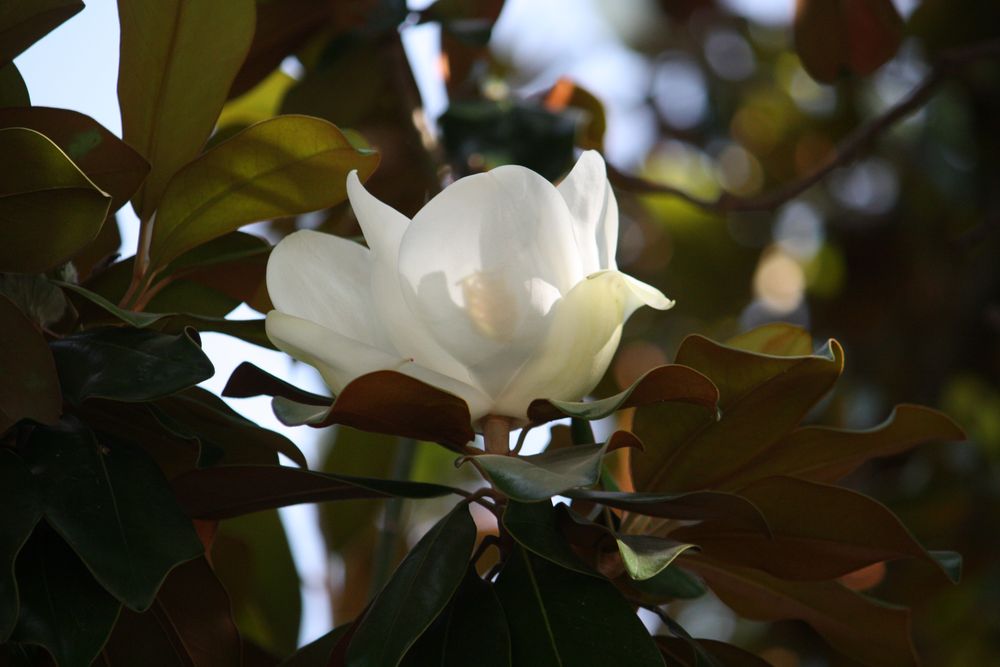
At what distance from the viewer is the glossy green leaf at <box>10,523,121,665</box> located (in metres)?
0.69

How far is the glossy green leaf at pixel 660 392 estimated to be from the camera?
0.66m

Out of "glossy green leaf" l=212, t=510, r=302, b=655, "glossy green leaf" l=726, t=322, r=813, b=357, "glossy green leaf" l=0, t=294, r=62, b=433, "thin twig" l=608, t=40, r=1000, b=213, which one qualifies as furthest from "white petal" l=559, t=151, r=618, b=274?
"glossy green leaf" l=212, t=510, r=302, b=655

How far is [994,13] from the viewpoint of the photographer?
2.27 m

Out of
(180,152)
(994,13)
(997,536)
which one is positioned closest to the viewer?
(180,152)

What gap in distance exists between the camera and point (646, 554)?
Answer: 66cm

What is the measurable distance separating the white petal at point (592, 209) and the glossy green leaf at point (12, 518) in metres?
0.38

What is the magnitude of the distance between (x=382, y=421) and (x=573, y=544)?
0.61 ft

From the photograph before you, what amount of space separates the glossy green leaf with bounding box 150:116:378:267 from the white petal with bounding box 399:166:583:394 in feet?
0.51

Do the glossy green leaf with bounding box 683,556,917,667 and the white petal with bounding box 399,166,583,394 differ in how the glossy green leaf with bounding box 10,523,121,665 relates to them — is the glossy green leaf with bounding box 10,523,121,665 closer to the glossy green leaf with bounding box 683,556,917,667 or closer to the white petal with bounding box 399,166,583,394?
the white petal with bounding box 399,166,583,394

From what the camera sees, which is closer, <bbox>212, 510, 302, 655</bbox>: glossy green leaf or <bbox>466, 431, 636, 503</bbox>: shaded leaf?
<bbox>466, 431, 636, 503</bbox>: shaded leaf

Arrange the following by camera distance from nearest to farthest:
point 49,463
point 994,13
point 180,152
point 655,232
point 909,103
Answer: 1. point 49,463
2. point 180,152
3. point 909,103
4. point 994,13
5. point 655,232

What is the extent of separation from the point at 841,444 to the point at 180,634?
1.66 feet

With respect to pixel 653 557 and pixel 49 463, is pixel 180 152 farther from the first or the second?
pixel 653 557

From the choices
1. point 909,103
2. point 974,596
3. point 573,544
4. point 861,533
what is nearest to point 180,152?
point 573,544
